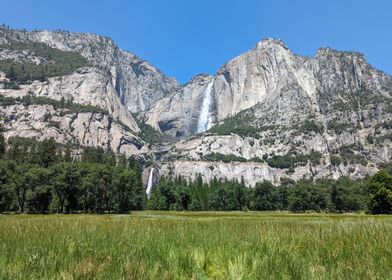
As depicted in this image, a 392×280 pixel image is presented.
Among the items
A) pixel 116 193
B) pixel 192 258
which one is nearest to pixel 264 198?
pixel 116 193

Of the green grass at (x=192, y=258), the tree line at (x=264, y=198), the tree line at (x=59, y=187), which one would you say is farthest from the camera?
the tree line at (x=264, y=198)

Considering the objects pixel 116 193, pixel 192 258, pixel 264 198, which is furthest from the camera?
pixel 264 198

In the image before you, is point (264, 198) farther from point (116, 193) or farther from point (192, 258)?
point (192, 258)

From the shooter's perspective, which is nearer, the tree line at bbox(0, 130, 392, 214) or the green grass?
the green grass

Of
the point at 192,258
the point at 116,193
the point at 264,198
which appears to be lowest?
the point at 192,258

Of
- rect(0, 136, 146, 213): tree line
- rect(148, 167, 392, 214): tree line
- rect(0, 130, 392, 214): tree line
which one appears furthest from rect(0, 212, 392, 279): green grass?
rect(148, 167, 392, 214): tree line

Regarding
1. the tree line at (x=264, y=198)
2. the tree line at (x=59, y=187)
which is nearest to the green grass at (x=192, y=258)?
the tree line at (x=59, y=187)

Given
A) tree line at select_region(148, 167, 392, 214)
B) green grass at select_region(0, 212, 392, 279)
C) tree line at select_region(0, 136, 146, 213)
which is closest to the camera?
green grass at select_region(0, 212, 392, 279)

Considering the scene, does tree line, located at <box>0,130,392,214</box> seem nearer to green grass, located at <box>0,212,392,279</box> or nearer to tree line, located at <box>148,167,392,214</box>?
tree line, located at <box>148,167,392,214</box>

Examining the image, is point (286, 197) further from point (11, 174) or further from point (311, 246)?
point (311, 246)

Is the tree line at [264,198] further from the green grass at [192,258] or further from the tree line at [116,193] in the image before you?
the green grass at [192,258]

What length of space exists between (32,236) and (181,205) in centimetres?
16105

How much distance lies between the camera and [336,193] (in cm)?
15738

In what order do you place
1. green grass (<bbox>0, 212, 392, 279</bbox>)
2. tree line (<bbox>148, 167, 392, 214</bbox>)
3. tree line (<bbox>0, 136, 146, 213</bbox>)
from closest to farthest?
green grass (<bbox>0, 212, 392, 279</bbox>), tree line (<bbox>0, 136, 146, 213</bbox>), tree line (<bbox>148, 167, 392, 214</bbox>)
